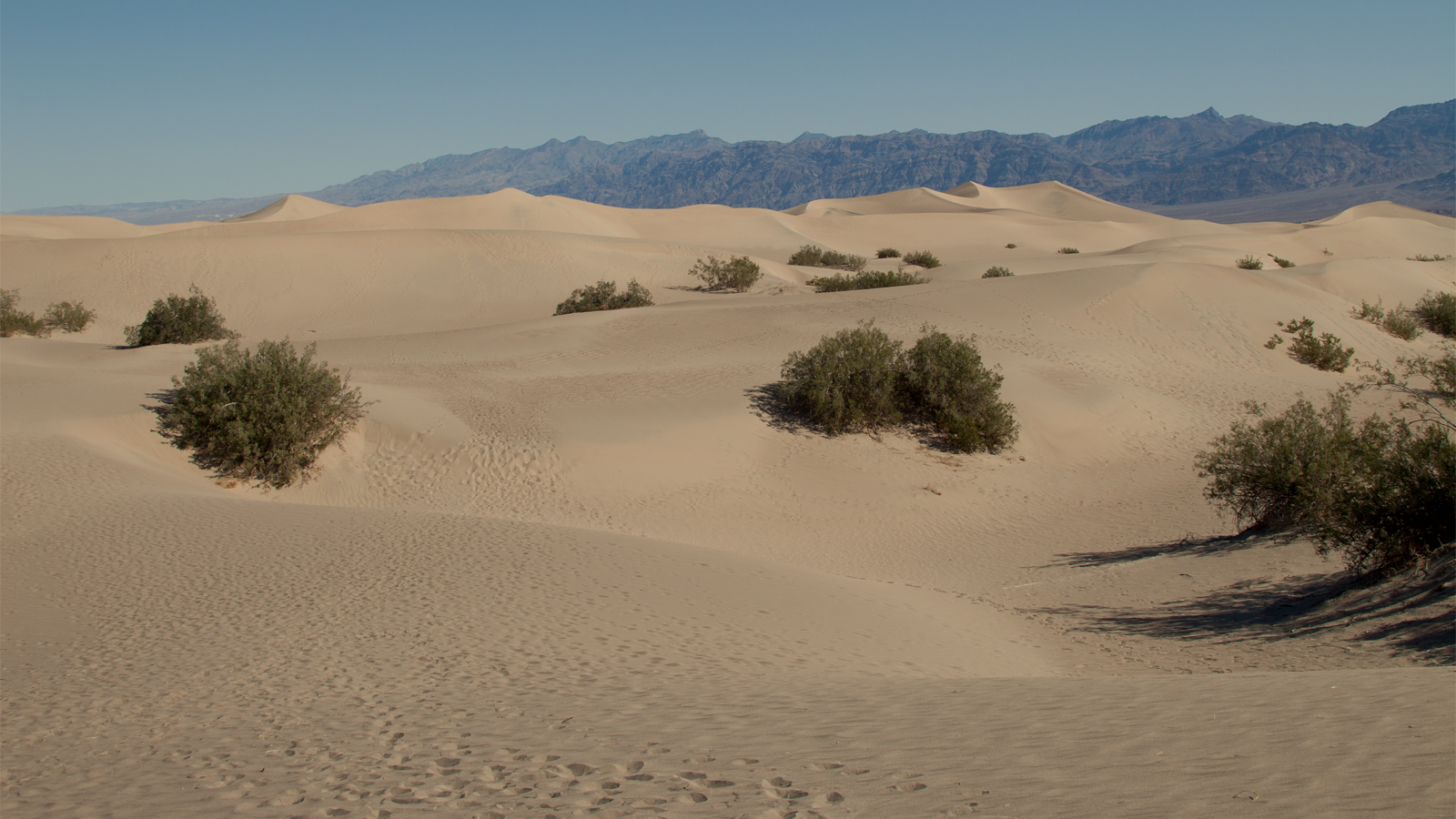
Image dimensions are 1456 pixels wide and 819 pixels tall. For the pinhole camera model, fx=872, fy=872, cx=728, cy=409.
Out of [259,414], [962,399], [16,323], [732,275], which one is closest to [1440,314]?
[962,399]

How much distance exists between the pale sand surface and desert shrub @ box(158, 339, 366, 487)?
39cm

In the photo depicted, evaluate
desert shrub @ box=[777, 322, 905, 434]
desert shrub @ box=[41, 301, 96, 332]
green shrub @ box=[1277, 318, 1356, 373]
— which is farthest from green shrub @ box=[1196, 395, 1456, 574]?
desert shrub @ box=[41, 301, 96, 332]

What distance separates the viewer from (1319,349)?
2130cm

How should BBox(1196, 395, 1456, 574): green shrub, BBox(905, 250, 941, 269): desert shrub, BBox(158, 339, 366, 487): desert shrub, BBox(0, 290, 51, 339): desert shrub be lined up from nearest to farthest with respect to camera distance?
BBox(1196, 395, 1456, 574): green shrub < BBox(158, 339, 366, 487): desert shrub < BBox(0, 290, 51, 339): desert shrub < BBox(905, 250, 941, 269): desert shrub

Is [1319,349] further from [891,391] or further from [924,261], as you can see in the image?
[924,261]

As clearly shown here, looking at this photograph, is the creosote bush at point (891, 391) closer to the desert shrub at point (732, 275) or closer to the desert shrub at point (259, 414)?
the desert shrub at point (259, 414)

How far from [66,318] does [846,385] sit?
25235mm

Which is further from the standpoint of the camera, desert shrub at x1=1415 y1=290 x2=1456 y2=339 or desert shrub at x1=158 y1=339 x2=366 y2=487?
desert shrub at x1=1415 y1=290 x2=1456 y2=339

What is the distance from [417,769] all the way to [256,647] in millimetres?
2845

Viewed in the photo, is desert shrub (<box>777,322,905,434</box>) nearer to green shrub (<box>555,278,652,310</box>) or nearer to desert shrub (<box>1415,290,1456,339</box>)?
green shrub (<box>555,278,652,310</box>)

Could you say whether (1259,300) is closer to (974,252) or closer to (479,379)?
(479,379)

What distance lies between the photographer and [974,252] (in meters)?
60.2

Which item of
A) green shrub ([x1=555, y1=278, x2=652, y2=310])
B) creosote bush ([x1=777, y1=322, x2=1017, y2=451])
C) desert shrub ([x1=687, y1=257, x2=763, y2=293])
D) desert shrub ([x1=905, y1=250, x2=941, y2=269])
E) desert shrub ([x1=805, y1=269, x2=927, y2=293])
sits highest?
desert shrub ([x1=905, y1=250, x2=941, y2=269])

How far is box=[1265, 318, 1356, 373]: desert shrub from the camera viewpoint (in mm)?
21016
